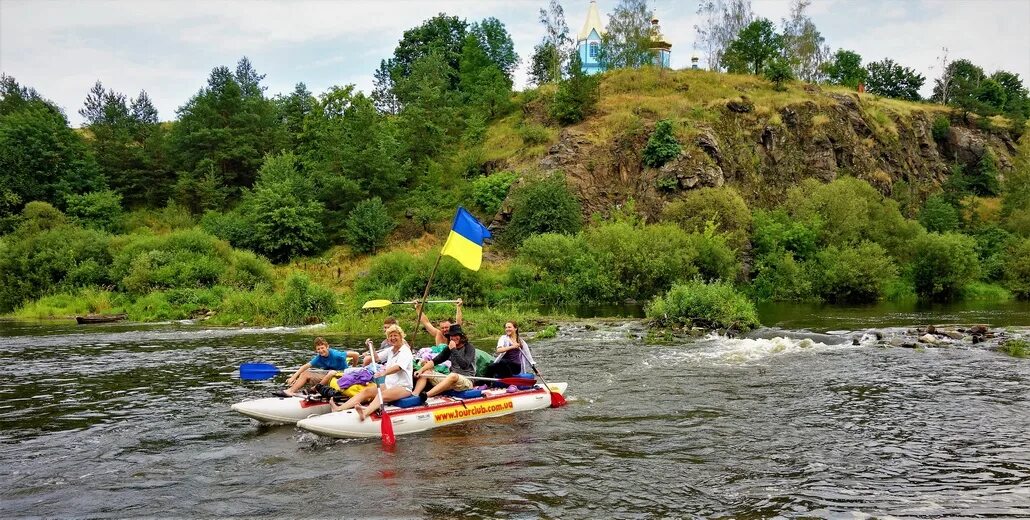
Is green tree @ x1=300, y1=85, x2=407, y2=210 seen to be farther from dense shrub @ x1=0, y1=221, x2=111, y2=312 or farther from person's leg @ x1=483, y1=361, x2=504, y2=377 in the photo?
person's leg @ x1=483, y1=361, x2=504, y2=377

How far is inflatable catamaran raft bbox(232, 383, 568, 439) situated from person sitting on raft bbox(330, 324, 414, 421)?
20 cm

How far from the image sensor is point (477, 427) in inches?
538

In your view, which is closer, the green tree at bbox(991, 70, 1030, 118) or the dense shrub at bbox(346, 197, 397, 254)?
the dense shrub at bbox(346, 197, 397, 254)

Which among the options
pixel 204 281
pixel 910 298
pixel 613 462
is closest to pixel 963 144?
pixel 910 298

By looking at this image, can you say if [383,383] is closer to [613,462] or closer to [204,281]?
[613,462]

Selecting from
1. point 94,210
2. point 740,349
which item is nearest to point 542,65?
point 94,210

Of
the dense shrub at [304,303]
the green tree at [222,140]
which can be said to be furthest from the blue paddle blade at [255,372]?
the green tree at [222,140]

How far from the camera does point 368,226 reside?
48.7m

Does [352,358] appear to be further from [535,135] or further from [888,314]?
[535,135]

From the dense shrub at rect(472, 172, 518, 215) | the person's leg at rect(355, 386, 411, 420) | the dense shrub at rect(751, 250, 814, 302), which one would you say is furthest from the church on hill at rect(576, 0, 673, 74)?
the person's leg at rect(355, 386, 411, 420)

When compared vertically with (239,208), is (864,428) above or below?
below

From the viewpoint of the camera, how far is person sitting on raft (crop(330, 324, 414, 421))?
1314cm

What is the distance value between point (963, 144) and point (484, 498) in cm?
7813

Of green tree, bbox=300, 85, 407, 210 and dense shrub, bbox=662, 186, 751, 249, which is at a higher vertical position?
green tree, bbox=300, 85, 407, 210
